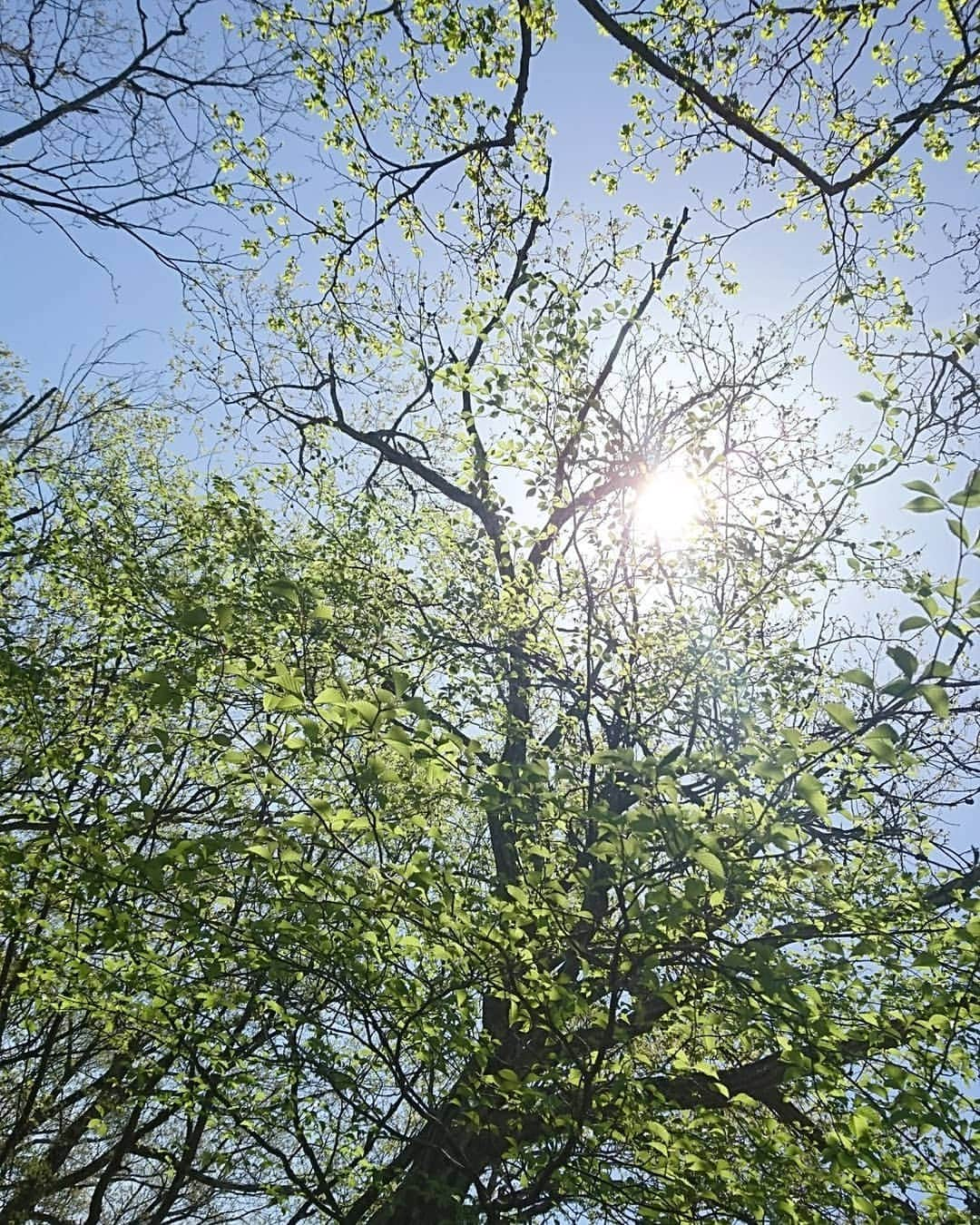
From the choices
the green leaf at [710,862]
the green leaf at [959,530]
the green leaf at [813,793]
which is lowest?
the green leaf at [710,862]

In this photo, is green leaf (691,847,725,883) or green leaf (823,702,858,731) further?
green leaf (691,847,725,883)

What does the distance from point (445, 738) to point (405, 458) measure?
8886mm

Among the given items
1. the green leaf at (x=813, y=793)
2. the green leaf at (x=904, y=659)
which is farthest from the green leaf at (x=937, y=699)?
the green leaf at (x=813, y=793)

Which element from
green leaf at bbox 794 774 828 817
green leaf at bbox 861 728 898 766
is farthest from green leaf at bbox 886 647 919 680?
green leaf at bbox 794 774 828 817

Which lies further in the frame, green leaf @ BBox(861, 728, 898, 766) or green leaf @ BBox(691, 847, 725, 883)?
green leaf @ BBox(691, 847, 725, 883)

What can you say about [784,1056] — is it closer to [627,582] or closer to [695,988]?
[695,988]

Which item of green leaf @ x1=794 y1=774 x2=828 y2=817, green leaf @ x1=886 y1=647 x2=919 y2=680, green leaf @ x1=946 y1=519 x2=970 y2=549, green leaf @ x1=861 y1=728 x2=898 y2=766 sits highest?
green leaf @ x1=946 y1=519 x2=970 y2=549

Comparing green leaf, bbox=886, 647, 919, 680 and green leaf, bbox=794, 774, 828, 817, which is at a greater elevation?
green leaf, bbox=886, 647, 919, 680

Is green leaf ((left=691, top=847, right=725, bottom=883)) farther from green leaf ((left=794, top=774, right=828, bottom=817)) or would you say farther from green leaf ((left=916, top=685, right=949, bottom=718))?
green leaf ((left=916, top=685, right=949, bottom=718))

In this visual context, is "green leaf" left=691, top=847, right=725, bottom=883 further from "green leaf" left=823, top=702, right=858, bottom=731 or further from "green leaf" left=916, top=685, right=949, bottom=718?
"green leaf" left=916, top=685, right=949, bottom=718

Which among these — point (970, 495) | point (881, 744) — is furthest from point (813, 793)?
point (970, 495)

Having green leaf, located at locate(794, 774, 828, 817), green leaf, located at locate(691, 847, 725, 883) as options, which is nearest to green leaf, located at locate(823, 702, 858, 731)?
green leaf, located at locate(794, 774, 828, 817)

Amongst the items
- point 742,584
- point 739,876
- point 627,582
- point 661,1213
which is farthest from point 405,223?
point 661,1213

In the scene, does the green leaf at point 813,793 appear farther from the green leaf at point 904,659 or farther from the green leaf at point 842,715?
the green leaf at point 904,659
